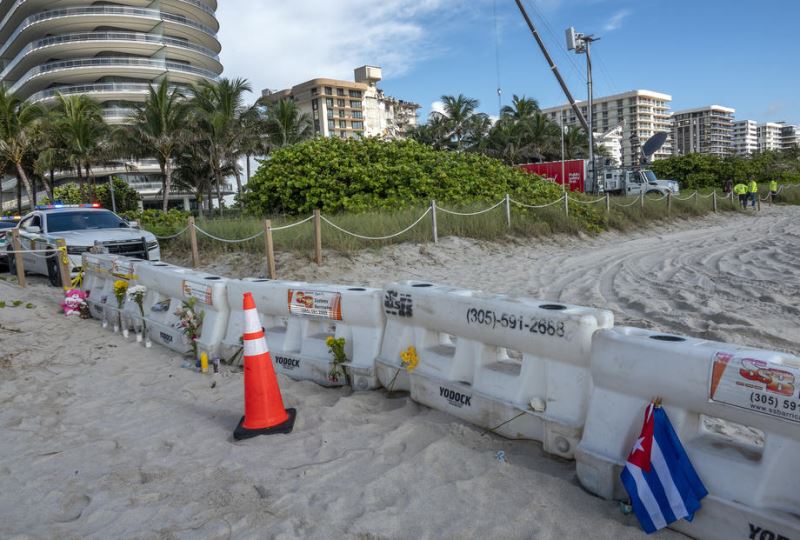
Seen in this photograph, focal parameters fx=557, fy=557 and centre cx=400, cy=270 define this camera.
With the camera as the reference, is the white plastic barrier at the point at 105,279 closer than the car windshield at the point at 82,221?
Yes

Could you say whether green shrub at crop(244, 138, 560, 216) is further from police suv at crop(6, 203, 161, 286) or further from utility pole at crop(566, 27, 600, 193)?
utility pole at crop(566, 27, 600, 193)

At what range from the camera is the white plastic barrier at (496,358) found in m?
3.29

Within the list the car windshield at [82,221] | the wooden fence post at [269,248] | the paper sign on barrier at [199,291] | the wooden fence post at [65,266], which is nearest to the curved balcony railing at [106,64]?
the car windshield at [82,221]

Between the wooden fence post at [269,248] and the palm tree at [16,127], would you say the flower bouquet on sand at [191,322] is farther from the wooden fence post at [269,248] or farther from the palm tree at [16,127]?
the palm tree at [16,127]

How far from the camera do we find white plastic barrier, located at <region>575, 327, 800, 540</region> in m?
2.37

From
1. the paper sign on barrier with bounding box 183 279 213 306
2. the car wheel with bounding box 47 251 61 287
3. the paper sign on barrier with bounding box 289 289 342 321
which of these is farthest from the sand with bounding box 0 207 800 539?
the car wheel with bounding box 47 251 61 287

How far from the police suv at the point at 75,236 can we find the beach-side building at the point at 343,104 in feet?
258

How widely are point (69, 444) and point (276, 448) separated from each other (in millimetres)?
1600

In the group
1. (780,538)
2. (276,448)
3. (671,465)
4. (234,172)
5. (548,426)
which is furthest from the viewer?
(234,172)

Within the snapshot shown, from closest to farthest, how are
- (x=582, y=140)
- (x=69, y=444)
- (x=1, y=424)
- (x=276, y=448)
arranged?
(x=276, y=448), (x=69, y=444), (x=1, y=424), (x=582, y=140)

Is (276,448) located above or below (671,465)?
below

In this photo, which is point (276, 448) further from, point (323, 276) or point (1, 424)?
point (323, 276)

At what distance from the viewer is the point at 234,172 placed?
41.2 m

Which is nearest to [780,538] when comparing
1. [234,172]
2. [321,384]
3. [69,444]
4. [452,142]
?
[321,384]
